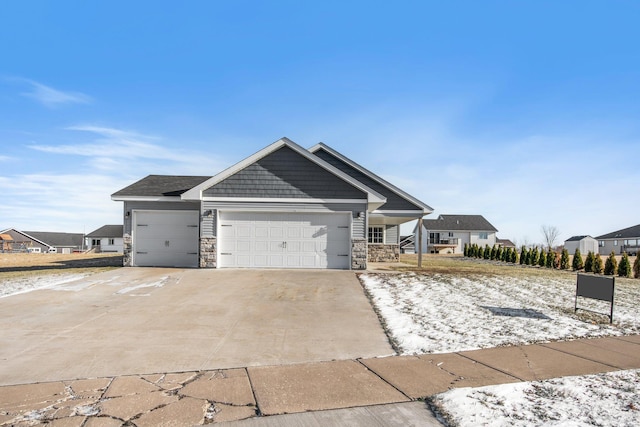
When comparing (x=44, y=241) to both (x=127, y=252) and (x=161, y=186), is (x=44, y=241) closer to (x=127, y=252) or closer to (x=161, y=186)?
(x=161, y=186)

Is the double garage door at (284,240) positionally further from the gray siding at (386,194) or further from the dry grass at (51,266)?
the gray siding at (386,194)

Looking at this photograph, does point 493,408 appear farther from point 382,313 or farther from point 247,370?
point 382,313

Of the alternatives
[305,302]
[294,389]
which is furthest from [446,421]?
[305,302]

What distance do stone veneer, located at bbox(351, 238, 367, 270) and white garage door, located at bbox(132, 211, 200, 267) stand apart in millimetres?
6384

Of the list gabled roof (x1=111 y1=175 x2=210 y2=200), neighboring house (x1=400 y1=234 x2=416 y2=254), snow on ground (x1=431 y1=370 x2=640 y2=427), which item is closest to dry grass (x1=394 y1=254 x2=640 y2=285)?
gabled roof (x1=111 y1=175 x2=210 y2=200)

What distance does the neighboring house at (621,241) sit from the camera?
193 ft

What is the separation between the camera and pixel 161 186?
17.7 m

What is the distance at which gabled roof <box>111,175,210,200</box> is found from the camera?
1647cm

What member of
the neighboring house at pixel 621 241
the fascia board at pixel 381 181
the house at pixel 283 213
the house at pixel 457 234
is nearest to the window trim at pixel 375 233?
the fascia board at pixel 381 181

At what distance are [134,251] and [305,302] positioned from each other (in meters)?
10.0

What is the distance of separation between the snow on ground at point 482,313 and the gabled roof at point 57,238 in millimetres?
78228

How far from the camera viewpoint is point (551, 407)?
400 cm

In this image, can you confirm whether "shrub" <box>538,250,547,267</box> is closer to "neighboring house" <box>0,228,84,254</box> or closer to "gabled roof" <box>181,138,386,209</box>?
"gabled roof" <box>181,138,386,209</box>

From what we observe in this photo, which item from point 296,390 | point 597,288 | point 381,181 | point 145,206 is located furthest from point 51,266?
point 597,288
